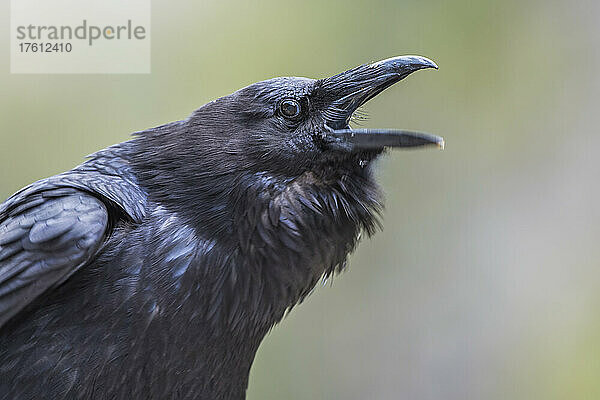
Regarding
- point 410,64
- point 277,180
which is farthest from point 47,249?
point 410,64

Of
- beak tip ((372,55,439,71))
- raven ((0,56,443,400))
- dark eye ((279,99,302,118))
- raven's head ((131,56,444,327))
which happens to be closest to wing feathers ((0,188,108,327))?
raven ((0,56,443,400))

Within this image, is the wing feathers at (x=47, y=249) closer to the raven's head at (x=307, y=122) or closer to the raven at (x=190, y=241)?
the raven at (x=190, y=241)

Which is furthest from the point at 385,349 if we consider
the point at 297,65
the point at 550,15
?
→ the point at 550,15

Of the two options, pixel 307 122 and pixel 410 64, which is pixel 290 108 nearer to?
pixel 307 122

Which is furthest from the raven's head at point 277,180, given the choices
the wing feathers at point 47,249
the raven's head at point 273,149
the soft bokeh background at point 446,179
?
the soft bokeh background at point 446,179

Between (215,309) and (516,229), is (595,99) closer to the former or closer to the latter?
(516,229)

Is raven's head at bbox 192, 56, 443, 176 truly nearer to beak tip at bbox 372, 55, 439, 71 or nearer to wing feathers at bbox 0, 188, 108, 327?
Answer: beak tip at bbox 372, 55, 439, 71

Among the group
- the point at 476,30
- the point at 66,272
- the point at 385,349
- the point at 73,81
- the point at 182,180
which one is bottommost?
the point at 385,349
